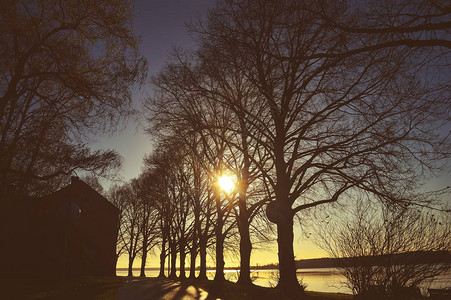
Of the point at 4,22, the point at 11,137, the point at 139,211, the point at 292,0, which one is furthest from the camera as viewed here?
the point at 139,211

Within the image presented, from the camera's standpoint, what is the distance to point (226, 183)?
60.0 feet

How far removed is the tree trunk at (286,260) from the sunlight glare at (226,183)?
687cm

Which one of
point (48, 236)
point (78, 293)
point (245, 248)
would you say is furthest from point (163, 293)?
point (48, 236)

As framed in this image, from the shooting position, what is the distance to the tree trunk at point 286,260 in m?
10.4

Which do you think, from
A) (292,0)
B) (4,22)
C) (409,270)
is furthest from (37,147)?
(409,270)

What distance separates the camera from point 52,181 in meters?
8.21

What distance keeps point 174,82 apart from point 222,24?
4.85m

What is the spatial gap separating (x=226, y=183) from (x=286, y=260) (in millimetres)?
8159

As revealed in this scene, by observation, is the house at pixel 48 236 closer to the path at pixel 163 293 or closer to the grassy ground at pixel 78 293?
the grassy ground at pixel 78 293

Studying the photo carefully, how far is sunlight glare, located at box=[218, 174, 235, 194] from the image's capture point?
1778cm

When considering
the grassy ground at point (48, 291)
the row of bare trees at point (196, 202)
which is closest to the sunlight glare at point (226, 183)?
the row of bare trees at point (196, 202)

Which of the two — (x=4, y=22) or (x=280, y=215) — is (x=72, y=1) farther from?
(x=280, y=215)

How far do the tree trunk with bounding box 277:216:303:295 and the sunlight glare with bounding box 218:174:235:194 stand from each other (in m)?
6.87

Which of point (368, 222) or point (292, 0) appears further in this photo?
point (368, 222)
